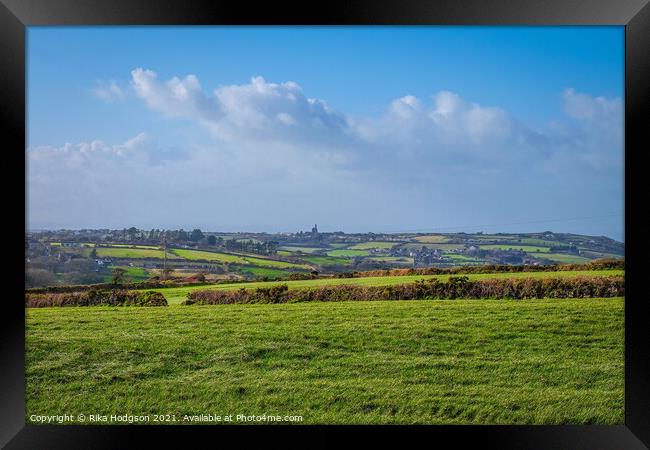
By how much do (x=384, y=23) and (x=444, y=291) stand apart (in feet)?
11.7

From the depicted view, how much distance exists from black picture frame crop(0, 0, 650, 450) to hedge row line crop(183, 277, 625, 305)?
8.27ft

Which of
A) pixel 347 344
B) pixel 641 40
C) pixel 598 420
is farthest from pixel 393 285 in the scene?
pixel 641 40

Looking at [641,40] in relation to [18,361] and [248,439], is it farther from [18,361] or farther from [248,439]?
[18,361]

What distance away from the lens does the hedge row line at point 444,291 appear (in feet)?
16.8

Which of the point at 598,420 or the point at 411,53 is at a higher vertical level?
the point at 411,53

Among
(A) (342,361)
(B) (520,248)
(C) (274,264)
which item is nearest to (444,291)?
(B) (520,248)

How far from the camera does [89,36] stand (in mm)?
4379

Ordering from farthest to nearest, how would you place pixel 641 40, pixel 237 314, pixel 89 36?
pixel 237 314 → pixel 89 36 → pixel 641 40

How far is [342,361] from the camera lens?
162 inches

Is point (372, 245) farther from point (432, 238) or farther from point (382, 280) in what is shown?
point (432, 238)

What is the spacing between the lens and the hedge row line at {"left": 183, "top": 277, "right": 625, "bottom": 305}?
16.8ft

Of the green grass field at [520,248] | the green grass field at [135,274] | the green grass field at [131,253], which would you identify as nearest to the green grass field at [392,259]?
the green grass field at [520,248]

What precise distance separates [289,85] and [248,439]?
3.46 meters

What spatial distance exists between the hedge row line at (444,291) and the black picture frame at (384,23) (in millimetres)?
2521
